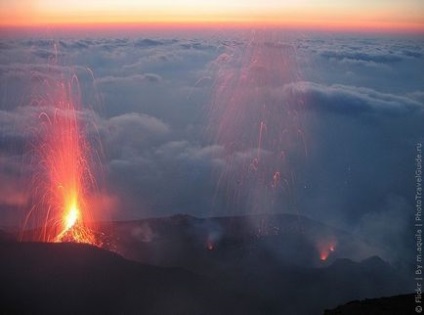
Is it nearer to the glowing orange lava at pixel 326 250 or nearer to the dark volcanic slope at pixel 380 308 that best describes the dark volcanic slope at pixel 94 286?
the dark volcanic slope at pixel 380 308

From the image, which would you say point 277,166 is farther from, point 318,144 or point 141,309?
point 141,309

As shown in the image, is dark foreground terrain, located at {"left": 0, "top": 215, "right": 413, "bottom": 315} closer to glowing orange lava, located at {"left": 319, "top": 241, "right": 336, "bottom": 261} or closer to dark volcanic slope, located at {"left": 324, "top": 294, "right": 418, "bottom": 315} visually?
glowing orange lava, located at {"left": 319, "top": 241, "right": 336, "bottom": 261}

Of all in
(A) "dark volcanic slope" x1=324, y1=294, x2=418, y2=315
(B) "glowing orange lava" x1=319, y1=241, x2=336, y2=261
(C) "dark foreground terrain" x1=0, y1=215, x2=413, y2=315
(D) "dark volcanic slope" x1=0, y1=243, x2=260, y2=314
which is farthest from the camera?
(B) "glowing orange lava" x1=319, y1=241, x2=336, y2=261

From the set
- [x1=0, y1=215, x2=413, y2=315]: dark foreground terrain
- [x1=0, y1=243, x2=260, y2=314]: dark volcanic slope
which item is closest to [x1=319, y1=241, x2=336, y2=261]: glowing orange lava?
[x1=0, y1=215, x2=413, y2=315]: dark foreground terrain

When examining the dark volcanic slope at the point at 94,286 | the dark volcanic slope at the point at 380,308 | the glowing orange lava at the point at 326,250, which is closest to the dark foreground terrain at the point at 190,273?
the dark volcanic slope at the point at 94,286

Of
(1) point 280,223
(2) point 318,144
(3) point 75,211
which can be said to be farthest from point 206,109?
(3) point 75,211

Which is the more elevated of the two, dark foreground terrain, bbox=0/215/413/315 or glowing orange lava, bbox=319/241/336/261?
dark foreground terrain, bbox=0/215/413/315
